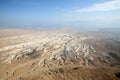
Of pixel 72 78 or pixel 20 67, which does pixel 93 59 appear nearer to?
pixel 72 78

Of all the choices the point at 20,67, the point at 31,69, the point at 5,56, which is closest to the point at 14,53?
the point at 5,56

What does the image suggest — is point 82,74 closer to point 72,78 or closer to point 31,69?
point 72,78

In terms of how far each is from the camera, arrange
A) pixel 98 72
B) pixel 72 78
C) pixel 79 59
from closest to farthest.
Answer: pixel 72 78, pixel 98 72, pixel 79 59

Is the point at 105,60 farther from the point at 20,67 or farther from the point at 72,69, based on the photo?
the point at 20,67

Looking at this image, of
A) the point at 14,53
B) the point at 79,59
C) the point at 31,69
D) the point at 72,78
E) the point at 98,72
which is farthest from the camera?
the point at 14,53

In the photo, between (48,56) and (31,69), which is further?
(48,56)

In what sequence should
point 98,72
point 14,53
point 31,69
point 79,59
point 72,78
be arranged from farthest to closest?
point 14,53
point 79,59
point 31,69
point 98,72
point 72,78

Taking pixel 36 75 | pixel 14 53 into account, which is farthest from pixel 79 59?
pixel 14 53

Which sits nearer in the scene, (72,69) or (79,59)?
(72,69)
